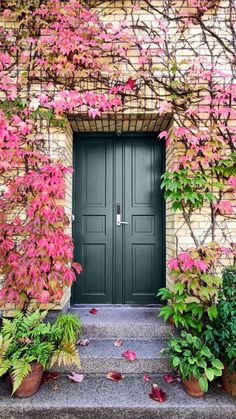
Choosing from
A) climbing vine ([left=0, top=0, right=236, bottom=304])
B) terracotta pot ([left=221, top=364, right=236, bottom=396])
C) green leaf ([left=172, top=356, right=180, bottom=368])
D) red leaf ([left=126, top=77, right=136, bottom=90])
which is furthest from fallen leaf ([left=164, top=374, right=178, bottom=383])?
red leaf ([left=126, top=77, right=136, bottom=90])

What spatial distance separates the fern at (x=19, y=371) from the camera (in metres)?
2.02

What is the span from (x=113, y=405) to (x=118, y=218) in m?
1.84

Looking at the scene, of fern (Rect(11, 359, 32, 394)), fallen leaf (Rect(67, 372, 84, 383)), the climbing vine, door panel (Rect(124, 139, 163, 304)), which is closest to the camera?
fern (Rect(11, 359, 32, 394))

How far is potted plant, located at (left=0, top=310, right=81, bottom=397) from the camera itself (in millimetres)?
2111

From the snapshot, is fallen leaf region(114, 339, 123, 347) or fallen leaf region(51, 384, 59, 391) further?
fallen leaf region(114, 339, 123, 347)

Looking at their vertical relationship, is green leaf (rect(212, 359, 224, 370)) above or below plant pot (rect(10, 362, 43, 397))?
above

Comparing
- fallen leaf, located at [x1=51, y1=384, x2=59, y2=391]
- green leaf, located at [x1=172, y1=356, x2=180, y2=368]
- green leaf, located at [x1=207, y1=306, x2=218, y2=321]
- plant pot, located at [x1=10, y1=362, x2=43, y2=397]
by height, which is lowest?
fallen leaf, located at [x1=51, y1=384, x2=59, y2=391]

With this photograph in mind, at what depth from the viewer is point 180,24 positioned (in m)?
2.90

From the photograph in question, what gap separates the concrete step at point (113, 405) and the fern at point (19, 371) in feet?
0.62

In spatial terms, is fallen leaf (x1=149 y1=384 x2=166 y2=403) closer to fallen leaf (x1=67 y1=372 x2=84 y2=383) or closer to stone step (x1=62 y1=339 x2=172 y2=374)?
stone step (x1=62 y1=339 x2=172 y2=374)

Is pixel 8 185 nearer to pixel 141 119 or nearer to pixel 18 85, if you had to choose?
pixel 18 85

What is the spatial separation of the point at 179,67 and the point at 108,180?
143 centimetres

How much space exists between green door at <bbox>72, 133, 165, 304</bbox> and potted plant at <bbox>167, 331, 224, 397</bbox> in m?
1.04

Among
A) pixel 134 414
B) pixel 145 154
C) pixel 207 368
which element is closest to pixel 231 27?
pixel 145 154
